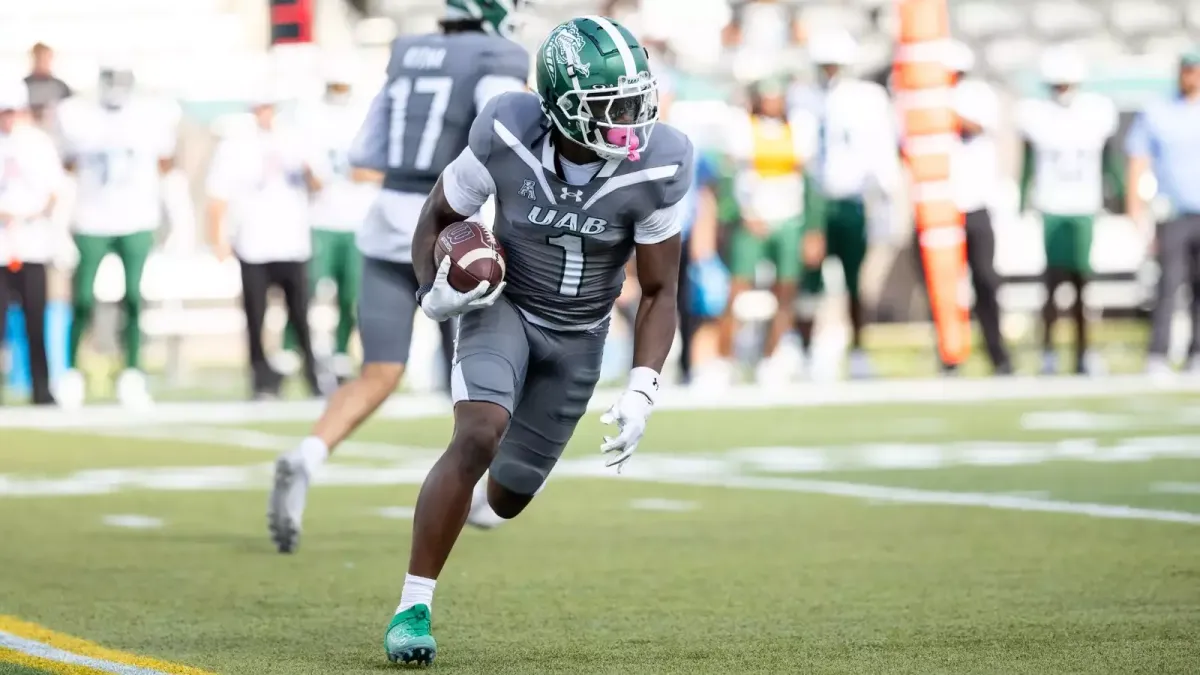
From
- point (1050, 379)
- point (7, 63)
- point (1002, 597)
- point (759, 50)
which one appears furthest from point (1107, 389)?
point (7, 63)

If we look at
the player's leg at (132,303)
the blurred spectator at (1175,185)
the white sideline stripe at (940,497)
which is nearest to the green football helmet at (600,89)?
the white sideline stripe at (940,497)

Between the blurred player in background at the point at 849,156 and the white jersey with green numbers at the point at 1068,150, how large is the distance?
Answer: 1.02 m

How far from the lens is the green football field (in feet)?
17.7

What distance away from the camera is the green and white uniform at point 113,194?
543 inches

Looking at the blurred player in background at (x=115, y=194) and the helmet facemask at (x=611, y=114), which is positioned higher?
the helmet facemask at (x=611, y=114)

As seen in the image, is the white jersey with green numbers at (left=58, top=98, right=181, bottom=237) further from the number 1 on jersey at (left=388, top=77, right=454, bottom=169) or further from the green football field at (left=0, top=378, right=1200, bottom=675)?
the number 1 on jersey at (left=388, top=77, right=454, bottom=169)

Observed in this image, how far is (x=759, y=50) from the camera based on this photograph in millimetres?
15281

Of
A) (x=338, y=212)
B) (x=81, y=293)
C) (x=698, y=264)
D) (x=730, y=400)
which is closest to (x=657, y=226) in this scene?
(x=730, y=400)

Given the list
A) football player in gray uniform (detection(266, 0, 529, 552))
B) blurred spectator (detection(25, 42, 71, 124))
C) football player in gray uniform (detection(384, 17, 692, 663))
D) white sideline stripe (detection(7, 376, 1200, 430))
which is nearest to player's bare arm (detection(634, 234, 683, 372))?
football player in gray uniform (detection(384, 17, 692, 663))

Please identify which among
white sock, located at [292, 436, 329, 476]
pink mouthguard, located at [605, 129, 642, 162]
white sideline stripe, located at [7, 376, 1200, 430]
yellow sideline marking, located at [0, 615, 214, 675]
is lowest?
white sideline stripe, located at [7, 376, 1200, 430]

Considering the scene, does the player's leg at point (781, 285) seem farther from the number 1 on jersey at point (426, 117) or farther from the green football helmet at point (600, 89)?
the green football helmet at point (600, 89)

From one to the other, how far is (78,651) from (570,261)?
1543 mm

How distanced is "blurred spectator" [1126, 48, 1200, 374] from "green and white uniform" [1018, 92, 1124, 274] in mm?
452

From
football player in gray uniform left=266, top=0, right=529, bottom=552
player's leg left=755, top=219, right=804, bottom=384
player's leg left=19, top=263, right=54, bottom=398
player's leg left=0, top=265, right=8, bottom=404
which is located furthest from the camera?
player's leg left=755, top=219, right=804, bottom=384
